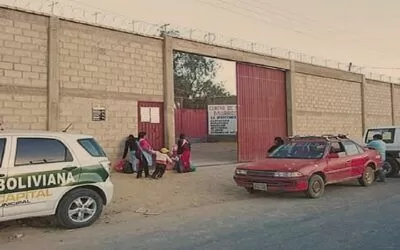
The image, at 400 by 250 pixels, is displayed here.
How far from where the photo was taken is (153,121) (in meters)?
18.1

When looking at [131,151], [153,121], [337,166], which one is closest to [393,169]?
[337,166]

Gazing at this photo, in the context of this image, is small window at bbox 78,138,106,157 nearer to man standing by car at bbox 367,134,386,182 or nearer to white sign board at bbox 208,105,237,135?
man standing by car at bbox 367,134,386,182

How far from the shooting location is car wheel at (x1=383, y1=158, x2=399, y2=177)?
1752cm

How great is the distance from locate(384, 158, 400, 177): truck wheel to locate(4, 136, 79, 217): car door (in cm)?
1248

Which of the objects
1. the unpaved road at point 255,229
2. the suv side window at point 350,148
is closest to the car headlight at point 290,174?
the unpaved road at point 255,229

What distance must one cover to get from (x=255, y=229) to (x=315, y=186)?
14.5 feet

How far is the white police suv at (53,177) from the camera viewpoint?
25.9 ft

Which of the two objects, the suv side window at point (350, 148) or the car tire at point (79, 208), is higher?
the suv side window at point (350, 148)

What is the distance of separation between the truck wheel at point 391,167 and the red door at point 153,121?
803 centimetres

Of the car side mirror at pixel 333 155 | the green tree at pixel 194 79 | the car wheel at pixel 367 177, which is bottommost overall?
the car wheel at pixel 367 177

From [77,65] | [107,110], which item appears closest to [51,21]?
[77,65]

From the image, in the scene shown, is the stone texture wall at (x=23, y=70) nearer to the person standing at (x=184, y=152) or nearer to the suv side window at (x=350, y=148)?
the person standing at (x=184, y=152)

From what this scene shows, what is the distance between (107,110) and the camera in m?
16.5

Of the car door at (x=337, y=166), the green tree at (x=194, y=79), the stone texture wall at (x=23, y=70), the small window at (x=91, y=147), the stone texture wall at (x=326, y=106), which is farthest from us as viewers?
the green tree at (x=194, y=79)
